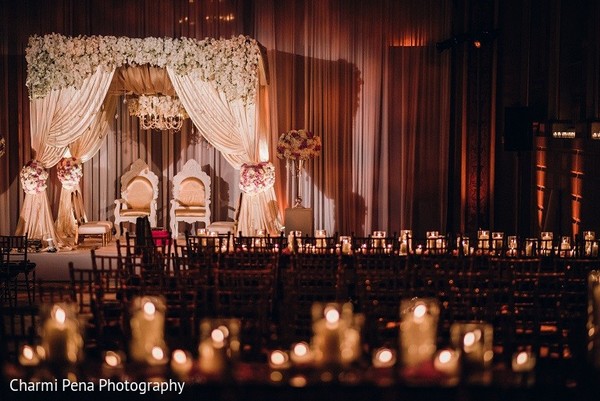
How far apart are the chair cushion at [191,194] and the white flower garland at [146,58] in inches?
87.6

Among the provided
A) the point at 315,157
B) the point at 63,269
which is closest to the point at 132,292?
the point at 63,269

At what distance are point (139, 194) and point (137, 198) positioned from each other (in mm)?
61

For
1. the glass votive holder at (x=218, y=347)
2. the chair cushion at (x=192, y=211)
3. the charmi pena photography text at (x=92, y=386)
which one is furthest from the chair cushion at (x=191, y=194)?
the charmi pena photography text at (x=92, y=386)

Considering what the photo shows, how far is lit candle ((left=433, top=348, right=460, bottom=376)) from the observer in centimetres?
422

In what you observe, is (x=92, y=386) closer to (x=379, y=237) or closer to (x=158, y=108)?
(x=379, y=237)

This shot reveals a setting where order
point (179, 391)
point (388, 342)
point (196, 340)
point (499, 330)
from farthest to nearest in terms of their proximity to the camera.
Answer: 1. point (499, 330)
2. point (388, 342)
3. point (196, 340)
4. point (179, 391)

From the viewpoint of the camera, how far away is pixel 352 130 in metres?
14.5

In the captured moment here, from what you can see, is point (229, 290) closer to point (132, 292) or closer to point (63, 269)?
point (132, 292)

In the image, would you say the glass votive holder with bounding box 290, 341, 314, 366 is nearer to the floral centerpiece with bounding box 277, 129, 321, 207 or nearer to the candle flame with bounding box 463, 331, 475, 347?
the candle flame with bounding box 463, 331, 475, 347

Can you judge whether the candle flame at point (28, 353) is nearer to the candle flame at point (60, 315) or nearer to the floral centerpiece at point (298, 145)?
the candle flame at point (60, 315)

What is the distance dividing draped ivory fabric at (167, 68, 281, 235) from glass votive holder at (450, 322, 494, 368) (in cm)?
786

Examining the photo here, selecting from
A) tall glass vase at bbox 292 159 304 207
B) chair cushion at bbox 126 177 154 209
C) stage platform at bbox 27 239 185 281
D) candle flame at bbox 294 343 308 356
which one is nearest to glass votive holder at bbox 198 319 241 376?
candle flame at bbox 294 343 308 356

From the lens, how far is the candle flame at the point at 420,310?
5.54m

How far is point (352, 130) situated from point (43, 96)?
14.0ft
